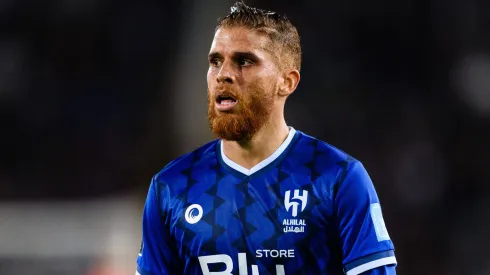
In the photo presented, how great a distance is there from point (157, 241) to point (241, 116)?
599 millimetres

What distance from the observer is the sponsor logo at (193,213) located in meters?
2.80

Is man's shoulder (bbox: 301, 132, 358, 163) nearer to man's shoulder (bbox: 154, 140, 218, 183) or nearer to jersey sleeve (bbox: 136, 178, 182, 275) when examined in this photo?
man's shoulder (bbox: 154, 140, 218, 183)

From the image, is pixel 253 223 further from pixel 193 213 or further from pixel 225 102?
pixel 225 102

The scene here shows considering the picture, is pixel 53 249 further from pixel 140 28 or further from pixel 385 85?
pixel 385 85

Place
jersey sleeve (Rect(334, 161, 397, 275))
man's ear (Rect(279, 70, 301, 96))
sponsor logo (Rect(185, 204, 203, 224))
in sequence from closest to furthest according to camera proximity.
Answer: jersey sleeve (Rect(334, 161, 397, 275)) < sponsor logo (Rect(185, 204, 203, 224)) < man's ear (Rect(279, 70, 301, 96))

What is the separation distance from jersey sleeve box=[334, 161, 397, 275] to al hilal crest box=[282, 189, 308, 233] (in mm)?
123

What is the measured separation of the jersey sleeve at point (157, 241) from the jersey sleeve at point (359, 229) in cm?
68

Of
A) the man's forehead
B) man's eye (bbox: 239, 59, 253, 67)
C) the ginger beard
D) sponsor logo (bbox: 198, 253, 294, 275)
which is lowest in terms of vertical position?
sponsor logo (bbox: 198, 253, 294, 275)

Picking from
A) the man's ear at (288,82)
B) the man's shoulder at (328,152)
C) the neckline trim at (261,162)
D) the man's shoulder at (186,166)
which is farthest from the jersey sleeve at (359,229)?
the man's shoulder at (186,166)

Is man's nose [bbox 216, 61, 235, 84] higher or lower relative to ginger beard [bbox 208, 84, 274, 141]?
higher

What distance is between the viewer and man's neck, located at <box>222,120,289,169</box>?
2883 mm

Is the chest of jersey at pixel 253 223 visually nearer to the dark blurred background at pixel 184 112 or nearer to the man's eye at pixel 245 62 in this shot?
the man's eye at pixel 245 62

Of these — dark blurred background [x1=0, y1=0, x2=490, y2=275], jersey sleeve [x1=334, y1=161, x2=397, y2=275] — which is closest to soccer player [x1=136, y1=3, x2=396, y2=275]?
jersey sleeve [x1=334, y1=161, x2=397, y2=275]

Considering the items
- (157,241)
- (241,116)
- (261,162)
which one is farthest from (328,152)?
(157,241)
